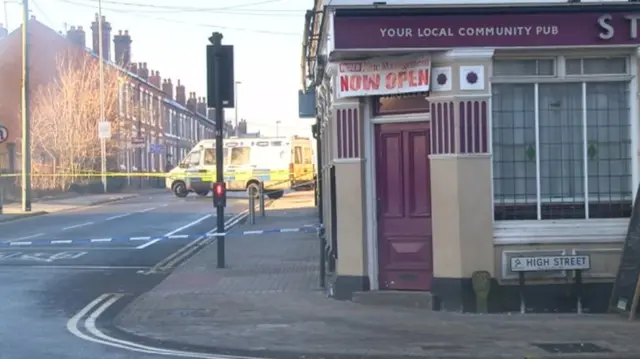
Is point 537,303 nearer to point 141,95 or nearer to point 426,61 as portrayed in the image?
point 426,61

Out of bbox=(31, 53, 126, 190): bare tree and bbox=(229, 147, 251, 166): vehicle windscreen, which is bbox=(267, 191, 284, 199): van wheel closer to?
bbox=(229, 147, 251, 166): vehicle windscreen

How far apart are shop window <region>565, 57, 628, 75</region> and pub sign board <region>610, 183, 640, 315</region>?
157 cm

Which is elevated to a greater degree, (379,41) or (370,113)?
(379,41)

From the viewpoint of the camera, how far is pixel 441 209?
10.9m

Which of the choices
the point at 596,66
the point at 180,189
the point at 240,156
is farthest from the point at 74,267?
the point at 180,189

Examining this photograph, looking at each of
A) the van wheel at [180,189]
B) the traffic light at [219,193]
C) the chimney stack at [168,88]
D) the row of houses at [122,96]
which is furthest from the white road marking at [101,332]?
the chimney stack at [168,88]

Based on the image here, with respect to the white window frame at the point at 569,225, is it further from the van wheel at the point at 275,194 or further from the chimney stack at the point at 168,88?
the chimney stack at the point at 168,88

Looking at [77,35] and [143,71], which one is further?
[143,71]

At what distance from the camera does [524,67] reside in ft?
36.1

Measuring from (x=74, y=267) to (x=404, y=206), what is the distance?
7.53m

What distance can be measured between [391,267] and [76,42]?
51.9 m

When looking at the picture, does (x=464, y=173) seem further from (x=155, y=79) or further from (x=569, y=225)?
(x=155, y=79)

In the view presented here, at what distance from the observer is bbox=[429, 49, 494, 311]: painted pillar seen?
1079cm

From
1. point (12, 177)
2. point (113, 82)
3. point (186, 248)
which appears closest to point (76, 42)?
point (113, 82)
